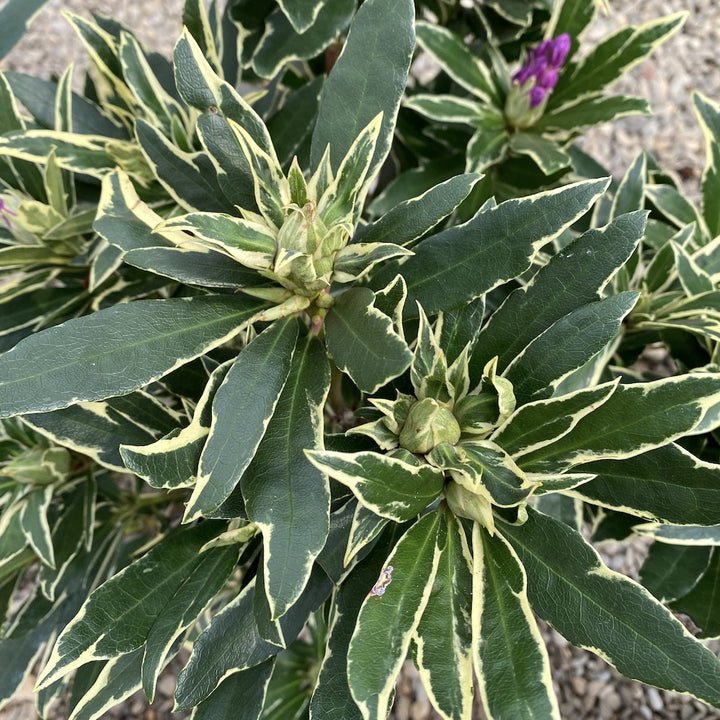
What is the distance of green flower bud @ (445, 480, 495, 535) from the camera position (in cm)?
71

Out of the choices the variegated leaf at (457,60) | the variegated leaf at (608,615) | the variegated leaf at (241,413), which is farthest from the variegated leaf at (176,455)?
the variegated leaf at (457,60)

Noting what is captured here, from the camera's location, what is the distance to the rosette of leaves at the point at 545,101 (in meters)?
1.15

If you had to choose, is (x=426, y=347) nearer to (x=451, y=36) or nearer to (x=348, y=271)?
(x=348, y=271)

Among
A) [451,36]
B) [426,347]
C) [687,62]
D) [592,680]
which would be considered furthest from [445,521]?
[687,62]

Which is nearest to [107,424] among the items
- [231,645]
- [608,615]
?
[231,645]

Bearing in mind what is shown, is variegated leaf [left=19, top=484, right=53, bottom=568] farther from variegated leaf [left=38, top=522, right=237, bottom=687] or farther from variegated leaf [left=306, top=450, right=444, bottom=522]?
variegated leaf [left=306, top=450, right=444, bottom=522]

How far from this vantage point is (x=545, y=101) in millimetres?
1241

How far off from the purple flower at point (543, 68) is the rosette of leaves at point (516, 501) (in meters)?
0.53

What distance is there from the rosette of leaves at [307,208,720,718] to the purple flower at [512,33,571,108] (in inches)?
20.9

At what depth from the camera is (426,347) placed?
2.43 ft

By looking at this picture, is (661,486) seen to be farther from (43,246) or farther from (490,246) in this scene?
(43,246)

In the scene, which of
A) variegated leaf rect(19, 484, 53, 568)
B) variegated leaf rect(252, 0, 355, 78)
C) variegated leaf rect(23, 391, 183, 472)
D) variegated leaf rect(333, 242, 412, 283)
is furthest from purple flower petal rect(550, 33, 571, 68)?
variegated leaf rect(19, 484, 53, 568)

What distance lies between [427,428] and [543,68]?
77cm

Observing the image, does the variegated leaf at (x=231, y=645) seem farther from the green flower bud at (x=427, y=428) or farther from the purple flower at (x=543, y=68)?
Answer: the purple flower at (x=543, y=68)
